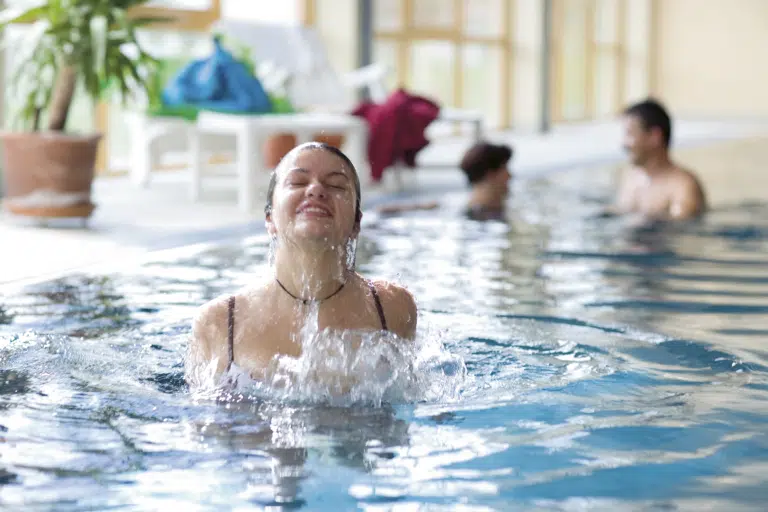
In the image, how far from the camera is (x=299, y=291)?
8.55 ft

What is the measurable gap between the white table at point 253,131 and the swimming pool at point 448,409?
83.4 inches

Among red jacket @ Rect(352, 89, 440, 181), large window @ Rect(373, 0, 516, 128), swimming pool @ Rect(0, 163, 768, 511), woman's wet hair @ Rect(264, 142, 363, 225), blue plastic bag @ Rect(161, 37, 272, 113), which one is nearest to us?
swimming pool @ Rect(0, 163, 768, 511)

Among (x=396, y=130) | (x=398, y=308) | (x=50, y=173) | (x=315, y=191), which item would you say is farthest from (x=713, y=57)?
(x=315, y=191)

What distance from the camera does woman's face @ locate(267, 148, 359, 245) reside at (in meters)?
2.42

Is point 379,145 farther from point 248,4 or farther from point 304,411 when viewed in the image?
point 304,411

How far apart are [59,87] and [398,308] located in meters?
3.69

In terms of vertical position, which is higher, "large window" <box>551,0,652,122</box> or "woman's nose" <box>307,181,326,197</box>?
"large window" <box>551,0,652,122</box>

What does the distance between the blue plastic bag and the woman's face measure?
16.3 ft

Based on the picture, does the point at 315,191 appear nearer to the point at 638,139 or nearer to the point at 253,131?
the point at 638,139

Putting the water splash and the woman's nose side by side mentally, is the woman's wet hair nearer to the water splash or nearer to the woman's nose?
the woman's nose

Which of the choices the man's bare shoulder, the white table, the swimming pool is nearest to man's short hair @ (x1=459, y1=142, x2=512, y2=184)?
the white table

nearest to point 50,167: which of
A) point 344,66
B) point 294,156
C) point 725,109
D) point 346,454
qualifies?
point 294,156

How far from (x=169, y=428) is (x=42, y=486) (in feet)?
1.30

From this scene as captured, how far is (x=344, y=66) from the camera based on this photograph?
1081 centimetres
